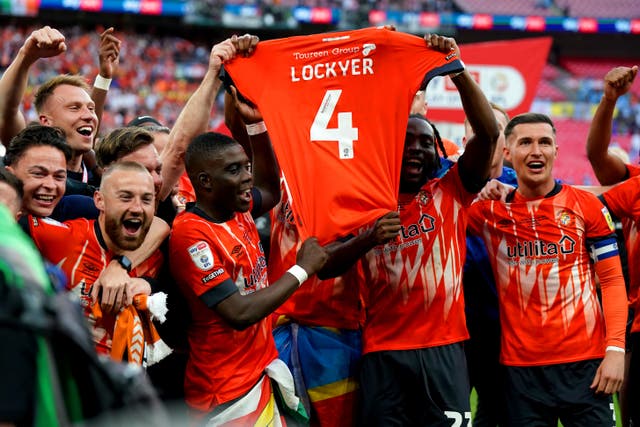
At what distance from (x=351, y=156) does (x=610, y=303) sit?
155 cm

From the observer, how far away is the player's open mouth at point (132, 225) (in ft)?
10.6

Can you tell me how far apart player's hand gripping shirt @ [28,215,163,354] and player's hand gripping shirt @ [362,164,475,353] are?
1.30 m

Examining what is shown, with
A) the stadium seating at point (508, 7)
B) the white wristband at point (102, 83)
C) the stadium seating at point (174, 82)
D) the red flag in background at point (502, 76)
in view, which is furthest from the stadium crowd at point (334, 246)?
the stadium seating at point (508, 7)

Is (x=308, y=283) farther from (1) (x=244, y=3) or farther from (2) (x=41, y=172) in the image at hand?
(1) (x=244, y=3)

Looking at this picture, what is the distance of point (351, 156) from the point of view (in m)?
3.59

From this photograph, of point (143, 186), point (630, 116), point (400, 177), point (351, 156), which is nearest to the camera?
point (143, 186)

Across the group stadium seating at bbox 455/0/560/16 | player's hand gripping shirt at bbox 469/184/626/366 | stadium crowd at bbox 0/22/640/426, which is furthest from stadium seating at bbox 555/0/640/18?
player's hand gripping shirt at bbox 469/184/626/366

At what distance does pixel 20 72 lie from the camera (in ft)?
12.7

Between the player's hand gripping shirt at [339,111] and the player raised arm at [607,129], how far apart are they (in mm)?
1084

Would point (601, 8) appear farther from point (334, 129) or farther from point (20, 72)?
point (20, 72)

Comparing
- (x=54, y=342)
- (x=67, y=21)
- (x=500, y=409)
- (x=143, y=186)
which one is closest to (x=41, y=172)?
(x=143, y=186)

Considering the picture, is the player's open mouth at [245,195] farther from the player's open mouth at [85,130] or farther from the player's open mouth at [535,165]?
the player's open mouth at [535,165]

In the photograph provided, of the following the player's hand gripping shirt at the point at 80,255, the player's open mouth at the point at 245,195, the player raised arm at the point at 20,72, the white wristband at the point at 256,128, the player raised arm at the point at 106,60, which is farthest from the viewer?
the player raised arm at the point at 106,60

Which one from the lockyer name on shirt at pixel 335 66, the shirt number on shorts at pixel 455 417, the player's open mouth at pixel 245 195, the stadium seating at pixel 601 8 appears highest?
the stadium seating at pixel 601 8
